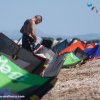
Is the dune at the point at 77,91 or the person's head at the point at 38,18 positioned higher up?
the person's head at the point at 38,18

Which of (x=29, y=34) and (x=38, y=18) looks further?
(x=38, y=18)

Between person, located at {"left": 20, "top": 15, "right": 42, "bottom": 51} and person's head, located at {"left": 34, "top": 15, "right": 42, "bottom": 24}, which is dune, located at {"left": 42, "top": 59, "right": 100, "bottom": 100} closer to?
person, located at {"left": 20, "top": 15, "right": 42, "bottom": 51}

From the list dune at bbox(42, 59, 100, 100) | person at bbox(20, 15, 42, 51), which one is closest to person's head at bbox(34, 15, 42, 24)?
person at bbox(20, 15, 42, 51)

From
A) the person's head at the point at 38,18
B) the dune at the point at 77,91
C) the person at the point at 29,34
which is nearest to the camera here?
the dune at the point at 77,91

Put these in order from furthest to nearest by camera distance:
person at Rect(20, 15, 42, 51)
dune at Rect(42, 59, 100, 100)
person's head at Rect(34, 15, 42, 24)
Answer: person's head at Rect(34, 15, 42, 24), person at Rect(20, 15, 42, 51), dune at Rect(42, 59, 100, 100)

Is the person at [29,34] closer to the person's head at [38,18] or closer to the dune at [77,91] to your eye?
the person's head at [38,18]

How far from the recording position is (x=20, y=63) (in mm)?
8406

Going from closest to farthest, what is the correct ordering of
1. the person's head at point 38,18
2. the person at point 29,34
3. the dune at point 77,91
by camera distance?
the dune at point 77,91
the person at point 29,34
the person's head at point 38,18

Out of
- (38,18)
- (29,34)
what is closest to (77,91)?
(29,34)

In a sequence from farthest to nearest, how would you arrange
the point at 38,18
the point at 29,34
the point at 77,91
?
the point at 38,18, the point at 29,34, the point at 77,91

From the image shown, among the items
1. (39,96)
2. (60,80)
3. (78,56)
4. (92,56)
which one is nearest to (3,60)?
(39,96)

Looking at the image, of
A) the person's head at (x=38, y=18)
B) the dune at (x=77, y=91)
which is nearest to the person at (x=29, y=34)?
the person's head at (x=38, y=18)

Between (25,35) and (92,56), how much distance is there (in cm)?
672

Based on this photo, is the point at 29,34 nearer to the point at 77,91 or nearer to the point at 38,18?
Result: the point at 38,18
